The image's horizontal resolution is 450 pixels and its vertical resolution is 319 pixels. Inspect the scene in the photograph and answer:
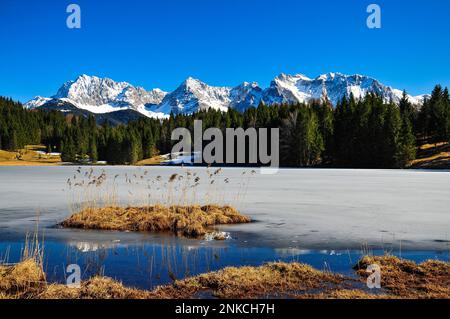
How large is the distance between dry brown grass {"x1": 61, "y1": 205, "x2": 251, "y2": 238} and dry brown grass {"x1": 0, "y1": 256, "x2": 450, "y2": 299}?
17.2ft

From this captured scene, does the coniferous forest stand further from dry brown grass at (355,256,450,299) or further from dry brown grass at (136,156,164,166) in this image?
→ dry brown grass at (355,256,450,299)

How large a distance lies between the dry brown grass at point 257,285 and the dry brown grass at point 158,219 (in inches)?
207

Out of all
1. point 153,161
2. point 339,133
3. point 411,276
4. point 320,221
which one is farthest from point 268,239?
point 153,161

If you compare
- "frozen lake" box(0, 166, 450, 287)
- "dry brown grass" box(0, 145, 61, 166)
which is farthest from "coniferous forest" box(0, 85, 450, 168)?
"frozen lake" box(0, 166, 450, 287)

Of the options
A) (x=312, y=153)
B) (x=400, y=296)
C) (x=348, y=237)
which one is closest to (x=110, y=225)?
(x=348, y=237)

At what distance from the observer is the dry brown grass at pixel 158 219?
15172mm

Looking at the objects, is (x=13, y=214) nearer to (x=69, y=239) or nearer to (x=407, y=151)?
(x=69, y=239)

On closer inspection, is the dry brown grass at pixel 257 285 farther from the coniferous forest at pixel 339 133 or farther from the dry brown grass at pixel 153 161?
the dry brown grass at pixel 153 161

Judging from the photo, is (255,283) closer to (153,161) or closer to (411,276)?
(411,276)

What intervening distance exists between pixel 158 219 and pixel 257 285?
7625 mm

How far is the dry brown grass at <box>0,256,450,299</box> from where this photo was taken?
8014 millimetres

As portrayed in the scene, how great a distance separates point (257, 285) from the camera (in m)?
8.66

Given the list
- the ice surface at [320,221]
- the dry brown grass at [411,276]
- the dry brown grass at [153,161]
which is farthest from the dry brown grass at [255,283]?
the dry brown grass at [153,161]
